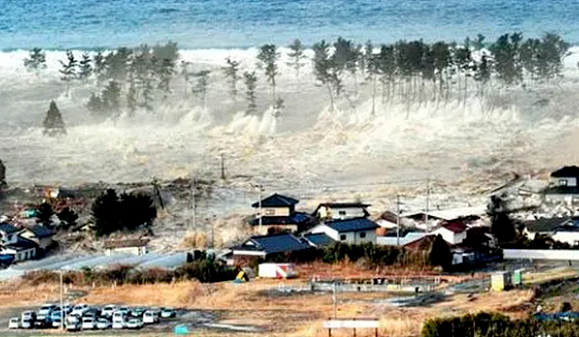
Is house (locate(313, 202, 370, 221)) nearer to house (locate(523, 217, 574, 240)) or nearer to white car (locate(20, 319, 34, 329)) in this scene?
house (locate(523, 217, 574, 240))

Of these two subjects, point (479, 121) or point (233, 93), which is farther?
point (233, 93)

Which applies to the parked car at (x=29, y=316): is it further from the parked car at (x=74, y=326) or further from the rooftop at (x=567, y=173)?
the rooftop at (x=567, y=173)

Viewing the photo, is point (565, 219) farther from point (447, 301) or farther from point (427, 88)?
point (427, 88)

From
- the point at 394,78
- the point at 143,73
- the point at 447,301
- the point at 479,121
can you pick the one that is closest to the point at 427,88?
the point at 394,78

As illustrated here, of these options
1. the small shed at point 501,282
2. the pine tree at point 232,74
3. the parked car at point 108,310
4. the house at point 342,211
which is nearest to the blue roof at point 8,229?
the house at point 342,211

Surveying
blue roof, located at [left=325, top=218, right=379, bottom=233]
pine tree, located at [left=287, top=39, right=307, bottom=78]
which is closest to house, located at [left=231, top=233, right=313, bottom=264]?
blue roof, located at [left=325, top=218, right=379, bottom=233]

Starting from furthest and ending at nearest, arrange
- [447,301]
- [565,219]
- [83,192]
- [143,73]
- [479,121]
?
[143,73]
[479,121]
[83,192]
[565,219]
[447,301]

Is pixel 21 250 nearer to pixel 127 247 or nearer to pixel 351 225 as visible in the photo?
pixel 127 247
